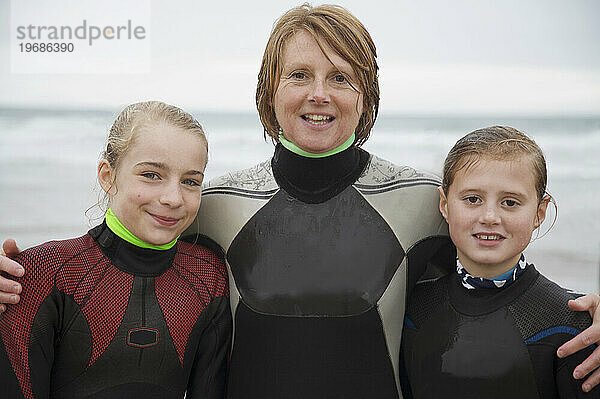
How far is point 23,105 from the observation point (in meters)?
14.5

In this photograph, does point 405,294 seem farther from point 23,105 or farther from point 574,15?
point 574,15

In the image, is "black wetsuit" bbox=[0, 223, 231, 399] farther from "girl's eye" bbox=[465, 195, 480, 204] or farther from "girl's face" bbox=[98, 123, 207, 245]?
"girl's eye" bbox=[465, 195, 480, 204]

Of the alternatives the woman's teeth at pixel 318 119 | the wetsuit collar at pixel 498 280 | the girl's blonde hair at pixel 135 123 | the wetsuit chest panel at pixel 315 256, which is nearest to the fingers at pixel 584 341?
the wetsuit collar at pixel 498 280

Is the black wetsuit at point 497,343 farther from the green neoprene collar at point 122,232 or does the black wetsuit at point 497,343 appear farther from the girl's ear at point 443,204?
the green neoprene collar at point 122,232

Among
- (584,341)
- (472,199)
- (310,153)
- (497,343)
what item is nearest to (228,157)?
(310,153)

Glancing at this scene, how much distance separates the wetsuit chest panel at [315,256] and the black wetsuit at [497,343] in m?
0.20

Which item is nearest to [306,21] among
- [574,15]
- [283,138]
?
[283,138]

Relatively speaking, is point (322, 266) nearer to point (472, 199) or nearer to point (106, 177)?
point (472, 199)

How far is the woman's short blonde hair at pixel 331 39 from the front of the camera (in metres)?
1.95

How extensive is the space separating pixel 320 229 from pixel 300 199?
117mm

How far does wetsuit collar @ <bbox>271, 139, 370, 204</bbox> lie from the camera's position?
2076 mm

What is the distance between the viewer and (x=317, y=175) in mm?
2084

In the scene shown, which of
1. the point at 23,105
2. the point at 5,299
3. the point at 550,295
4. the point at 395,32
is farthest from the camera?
the point at 23,105

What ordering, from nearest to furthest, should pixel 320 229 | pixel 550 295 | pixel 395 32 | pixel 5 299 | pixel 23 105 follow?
pixel 5 299, pixel 550 295, pixel 320 229, pixel 395 32, pixel 23 105
